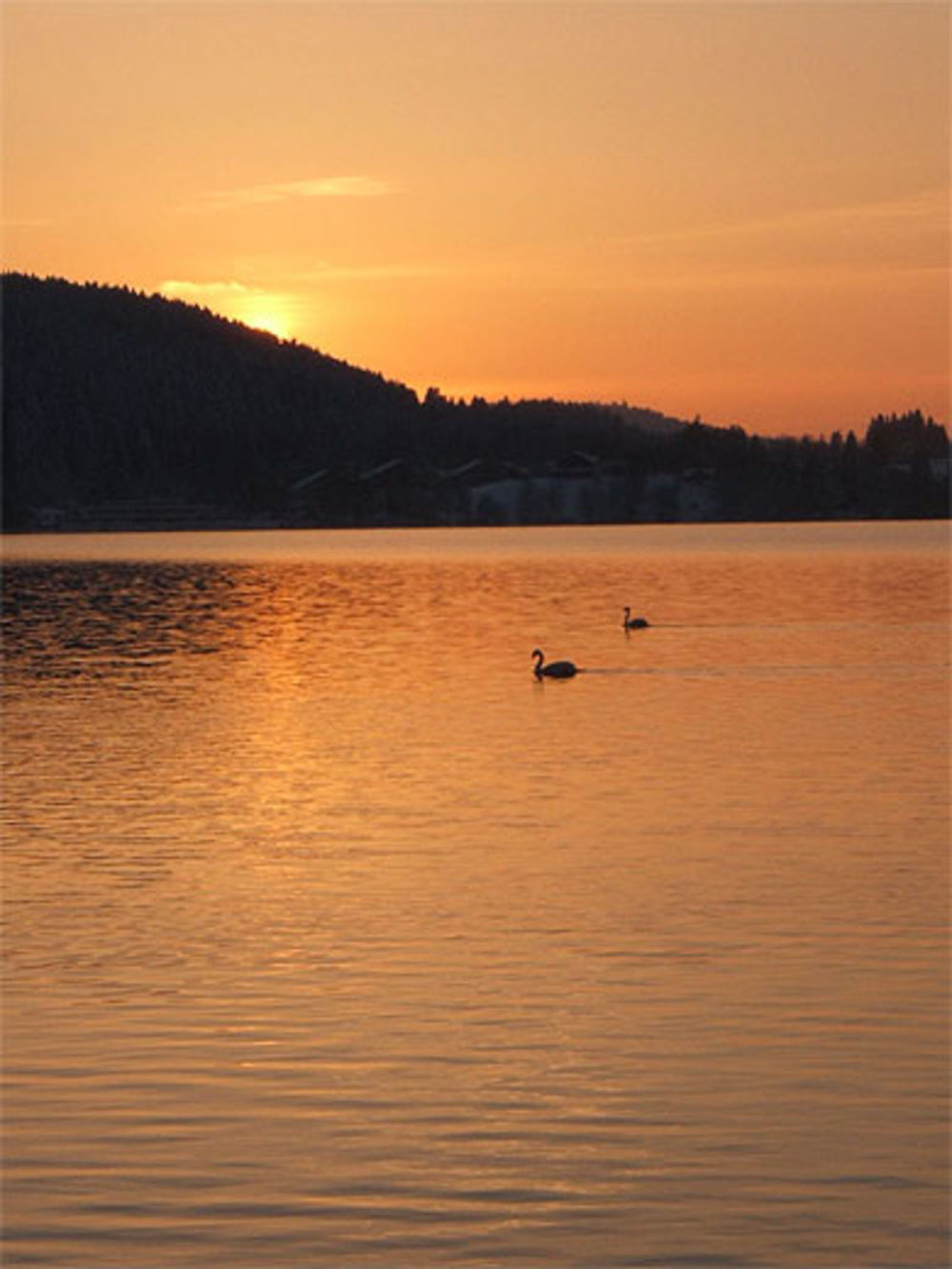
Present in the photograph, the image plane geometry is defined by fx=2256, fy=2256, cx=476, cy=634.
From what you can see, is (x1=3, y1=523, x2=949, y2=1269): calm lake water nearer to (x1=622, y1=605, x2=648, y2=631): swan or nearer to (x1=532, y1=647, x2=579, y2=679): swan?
(x1=532, y1=647, x2=579, y2=679): swan

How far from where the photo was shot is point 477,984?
17922 mm

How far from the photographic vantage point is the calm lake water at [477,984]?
12648 mm

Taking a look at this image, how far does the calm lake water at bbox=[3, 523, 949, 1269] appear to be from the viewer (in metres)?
12.6

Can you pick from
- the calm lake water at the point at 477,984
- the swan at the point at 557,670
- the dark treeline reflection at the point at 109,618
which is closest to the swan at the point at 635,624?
the dark treeline reflection at the point at 109,618

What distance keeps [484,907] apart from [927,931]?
4.12m

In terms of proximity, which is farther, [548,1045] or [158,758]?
A: [158,758]

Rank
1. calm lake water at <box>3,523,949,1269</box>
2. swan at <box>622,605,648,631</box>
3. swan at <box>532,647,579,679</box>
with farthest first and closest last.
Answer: swan at <box>622,605,648,631</box>
swan at <box>532,647,579,679</box>
calm lake water at <box>3,523,949,1269</box>

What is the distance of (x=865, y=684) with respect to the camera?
47.4 meters

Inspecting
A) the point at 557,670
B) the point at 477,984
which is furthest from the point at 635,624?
the point at 477,984

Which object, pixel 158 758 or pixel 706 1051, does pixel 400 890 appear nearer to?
pixel 706 1051

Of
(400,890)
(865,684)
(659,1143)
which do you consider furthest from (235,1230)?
(865,684)

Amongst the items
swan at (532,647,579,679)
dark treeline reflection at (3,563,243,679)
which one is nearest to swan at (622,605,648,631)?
dark treeline reflection at (3,563,243,679)

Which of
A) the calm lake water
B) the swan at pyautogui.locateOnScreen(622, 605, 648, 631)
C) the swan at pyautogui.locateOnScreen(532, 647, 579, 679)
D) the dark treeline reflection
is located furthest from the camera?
the swan at pyautogui.locateOnScreen(622, 605, 648, 631)

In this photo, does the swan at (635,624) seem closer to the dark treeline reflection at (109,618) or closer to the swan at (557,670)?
the dark treeline reflection at (109,618)
